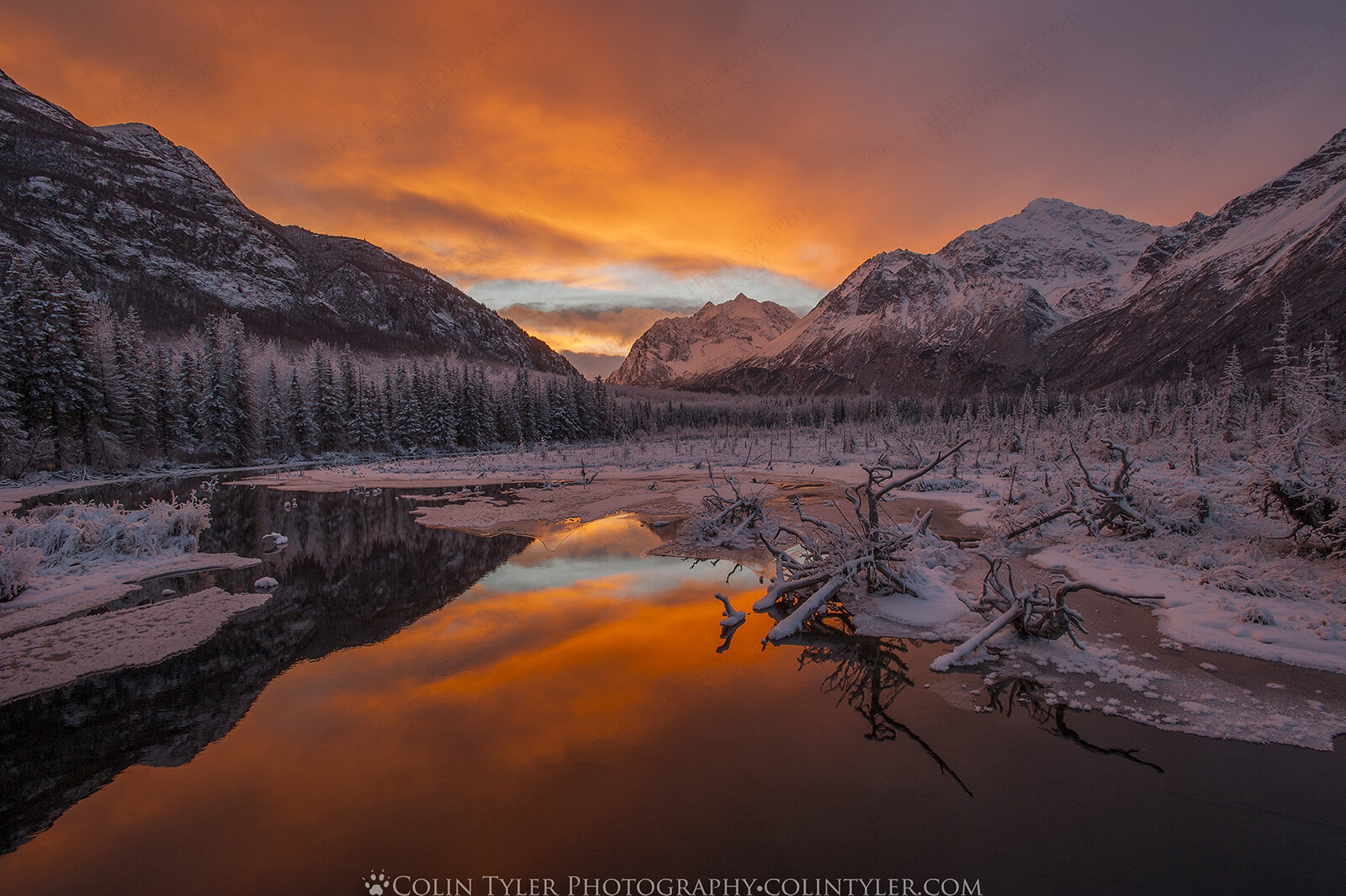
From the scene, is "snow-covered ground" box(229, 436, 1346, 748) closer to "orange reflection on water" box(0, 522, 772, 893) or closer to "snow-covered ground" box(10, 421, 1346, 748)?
"snow-covered ground" box(10, 421, 1346, 748)

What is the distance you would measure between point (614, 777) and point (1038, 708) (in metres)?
5.75

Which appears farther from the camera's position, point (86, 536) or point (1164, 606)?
point (86, 536)

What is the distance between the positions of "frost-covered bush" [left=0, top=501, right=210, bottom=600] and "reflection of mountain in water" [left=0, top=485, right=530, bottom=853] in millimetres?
1655

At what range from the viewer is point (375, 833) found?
5.49 metres

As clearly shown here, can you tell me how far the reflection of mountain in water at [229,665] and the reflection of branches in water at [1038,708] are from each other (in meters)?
10.7

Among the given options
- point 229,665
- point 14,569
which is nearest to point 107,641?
point 229,665

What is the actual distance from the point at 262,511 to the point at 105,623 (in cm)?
1732

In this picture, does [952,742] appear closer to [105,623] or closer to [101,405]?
[105,623]

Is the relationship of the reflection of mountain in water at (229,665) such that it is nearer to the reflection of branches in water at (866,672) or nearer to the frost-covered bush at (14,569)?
the frost-covered bush at (14,569)

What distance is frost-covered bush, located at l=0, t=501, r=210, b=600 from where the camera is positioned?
12250 millimetres

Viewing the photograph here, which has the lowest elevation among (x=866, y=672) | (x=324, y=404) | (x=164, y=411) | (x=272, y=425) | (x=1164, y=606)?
(x=866, y=672)

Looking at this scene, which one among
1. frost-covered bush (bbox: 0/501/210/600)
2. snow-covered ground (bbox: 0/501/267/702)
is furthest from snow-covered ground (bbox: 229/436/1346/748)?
snow-covered ground (bbox: 0/501/267/702)

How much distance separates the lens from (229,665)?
368 inches

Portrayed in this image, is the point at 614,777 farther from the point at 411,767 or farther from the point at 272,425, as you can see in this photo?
the point at 272,425
